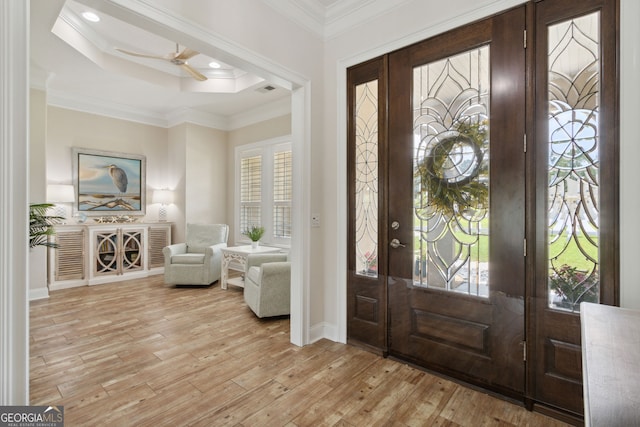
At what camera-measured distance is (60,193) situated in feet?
14.9

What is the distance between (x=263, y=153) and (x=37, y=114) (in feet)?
10.0

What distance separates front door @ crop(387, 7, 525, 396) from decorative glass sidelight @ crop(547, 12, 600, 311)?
0.16 m

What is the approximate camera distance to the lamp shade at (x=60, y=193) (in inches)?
177

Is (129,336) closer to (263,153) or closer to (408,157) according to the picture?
(408,157)

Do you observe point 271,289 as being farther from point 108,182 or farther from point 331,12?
point 108,182

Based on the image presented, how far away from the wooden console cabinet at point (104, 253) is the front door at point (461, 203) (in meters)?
4.57

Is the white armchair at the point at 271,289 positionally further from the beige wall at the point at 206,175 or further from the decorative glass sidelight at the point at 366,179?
the beige wall at the point at 206,175

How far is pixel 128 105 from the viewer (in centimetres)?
537

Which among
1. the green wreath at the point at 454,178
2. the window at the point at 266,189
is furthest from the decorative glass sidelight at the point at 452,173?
the window at the point at 266,189

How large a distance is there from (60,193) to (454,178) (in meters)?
5.35

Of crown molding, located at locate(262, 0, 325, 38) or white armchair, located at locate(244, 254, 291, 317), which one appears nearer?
crown molding, located at locate(262, 0, 325, 38)

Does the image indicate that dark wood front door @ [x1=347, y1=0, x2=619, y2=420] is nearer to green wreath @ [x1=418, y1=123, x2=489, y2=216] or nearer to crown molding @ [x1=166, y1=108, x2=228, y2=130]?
green wreath @ [x1=418, y1=123, x2=489, y2=216]

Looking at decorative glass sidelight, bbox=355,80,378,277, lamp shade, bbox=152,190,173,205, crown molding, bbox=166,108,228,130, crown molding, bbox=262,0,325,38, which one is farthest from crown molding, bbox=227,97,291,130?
decorative glass sidelight, bbox=355,80,378,277
